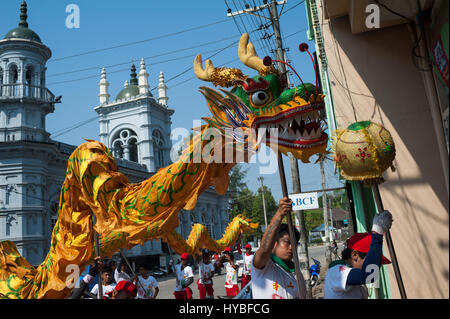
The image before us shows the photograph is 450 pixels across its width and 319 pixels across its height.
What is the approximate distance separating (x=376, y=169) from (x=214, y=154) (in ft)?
5.33

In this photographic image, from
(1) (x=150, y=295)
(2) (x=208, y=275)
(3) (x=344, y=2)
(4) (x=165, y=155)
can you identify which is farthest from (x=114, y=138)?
(3) (x=344, y=2)

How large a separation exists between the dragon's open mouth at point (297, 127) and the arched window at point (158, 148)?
26.4 metres

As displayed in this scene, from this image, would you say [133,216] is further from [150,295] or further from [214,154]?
[150,295]

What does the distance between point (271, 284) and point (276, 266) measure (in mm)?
148

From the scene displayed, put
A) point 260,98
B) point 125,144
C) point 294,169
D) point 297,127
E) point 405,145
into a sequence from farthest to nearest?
point 125,144, point 294,169, point 405,145, point 260,98, point 297,127

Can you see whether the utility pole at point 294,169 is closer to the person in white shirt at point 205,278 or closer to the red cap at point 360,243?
the person in white shirt at point 205,278

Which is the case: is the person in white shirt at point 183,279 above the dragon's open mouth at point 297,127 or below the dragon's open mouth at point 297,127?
below

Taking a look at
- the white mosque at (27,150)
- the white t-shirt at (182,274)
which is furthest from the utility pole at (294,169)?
the white mosque at (27,150)

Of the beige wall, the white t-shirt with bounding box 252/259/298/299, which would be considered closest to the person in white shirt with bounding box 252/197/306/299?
the white t-shirt with bounding box 252/259/298/299

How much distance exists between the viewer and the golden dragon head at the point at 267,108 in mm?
3160

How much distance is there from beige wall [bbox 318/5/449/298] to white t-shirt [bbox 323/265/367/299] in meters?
2.32

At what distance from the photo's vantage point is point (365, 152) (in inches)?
109

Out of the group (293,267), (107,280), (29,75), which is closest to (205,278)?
(107,280)

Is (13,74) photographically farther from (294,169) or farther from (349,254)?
(349,254)
